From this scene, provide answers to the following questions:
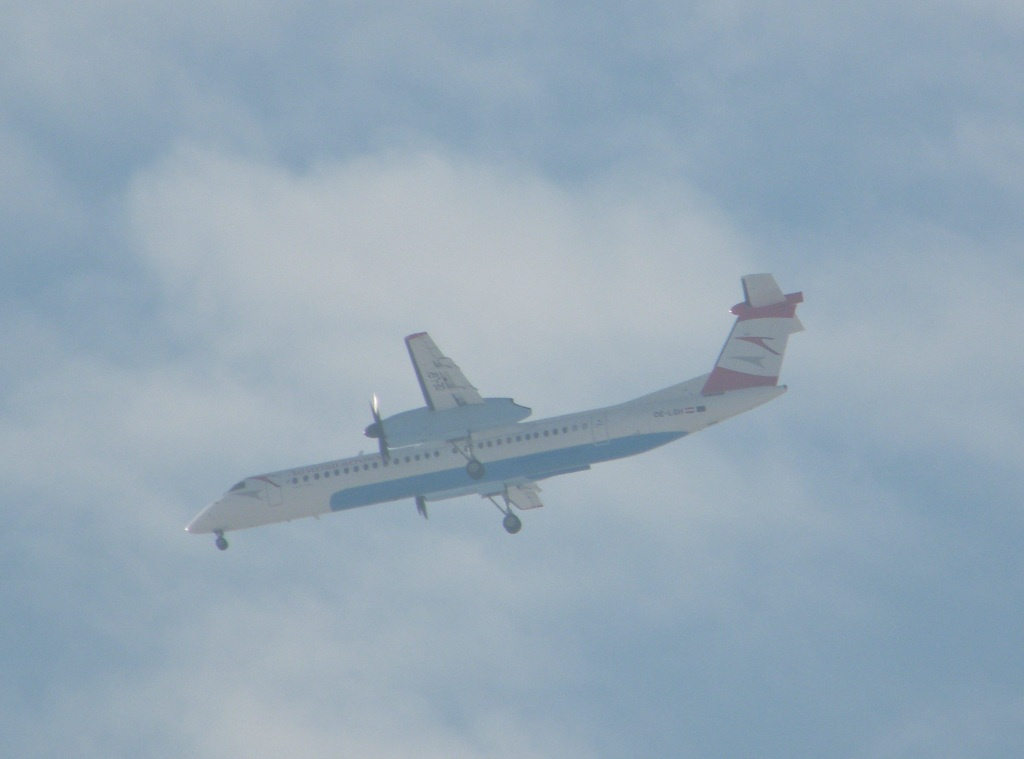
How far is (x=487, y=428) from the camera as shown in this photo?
181 ft

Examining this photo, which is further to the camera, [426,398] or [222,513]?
[222,513]

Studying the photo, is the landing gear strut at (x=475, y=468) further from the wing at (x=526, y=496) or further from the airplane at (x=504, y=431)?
the wing at (x=526, y=496)

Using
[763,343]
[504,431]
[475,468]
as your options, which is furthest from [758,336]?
[475,468]

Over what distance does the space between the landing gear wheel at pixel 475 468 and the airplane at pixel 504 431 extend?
0.04 metres

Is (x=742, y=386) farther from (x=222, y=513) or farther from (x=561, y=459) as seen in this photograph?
(x=222, y=513)

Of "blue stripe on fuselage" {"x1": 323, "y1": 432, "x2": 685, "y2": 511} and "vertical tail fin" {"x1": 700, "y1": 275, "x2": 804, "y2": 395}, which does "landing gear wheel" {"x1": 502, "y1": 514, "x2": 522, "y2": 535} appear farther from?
"vertical tail fin" {"x1": 700, "y1": 275, "x2": 804, "y2": 395}

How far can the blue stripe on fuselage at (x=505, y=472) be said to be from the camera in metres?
55.5

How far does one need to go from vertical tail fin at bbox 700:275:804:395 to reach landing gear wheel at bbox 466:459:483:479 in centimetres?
859

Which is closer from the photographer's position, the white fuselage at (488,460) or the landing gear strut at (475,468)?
the white fuselage at (488,460)

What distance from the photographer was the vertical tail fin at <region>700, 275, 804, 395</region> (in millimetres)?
54625

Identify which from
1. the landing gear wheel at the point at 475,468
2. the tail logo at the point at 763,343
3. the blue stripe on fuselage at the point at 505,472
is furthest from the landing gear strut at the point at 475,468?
the tail logo at the point at 763,343

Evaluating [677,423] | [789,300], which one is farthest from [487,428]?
[789,300]

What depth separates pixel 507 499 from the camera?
195ft

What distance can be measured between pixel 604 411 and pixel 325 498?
1125 cm
